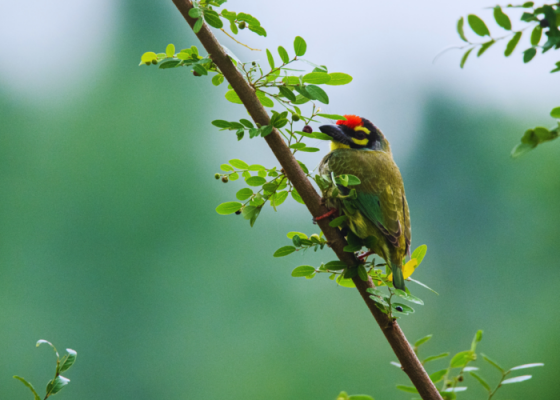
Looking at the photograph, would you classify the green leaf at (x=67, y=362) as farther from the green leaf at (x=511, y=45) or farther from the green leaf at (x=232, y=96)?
the green leaf at (x=511, y=45)

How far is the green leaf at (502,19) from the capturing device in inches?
27.1

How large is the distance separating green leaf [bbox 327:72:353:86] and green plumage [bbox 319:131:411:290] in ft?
0.96

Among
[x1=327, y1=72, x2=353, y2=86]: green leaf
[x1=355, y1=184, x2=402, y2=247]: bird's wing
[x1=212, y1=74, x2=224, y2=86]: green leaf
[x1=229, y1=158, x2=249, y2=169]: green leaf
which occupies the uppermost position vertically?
[x1=212, y1=74, x2=224, y2=86]: green leaf

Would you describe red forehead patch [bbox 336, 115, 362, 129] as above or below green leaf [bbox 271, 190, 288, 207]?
above

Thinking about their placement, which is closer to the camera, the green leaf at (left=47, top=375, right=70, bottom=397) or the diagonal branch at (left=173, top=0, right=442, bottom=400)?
the green leaf at (left=47, top=375, right=70, bottom=397)

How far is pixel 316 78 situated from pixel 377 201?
24.4 inches

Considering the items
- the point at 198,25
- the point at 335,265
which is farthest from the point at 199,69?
the point at 335,265

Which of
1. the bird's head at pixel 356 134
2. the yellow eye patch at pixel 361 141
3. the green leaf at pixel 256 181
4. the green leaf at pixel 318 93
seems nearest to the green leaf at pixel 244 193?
the green leaf at pixel 256 181

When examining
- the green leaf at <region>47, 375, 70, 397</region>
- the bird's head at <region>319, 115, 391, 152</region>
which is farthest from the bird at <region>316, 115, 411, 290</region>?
the green leaf at <region>47, 375, 70, 397</region>

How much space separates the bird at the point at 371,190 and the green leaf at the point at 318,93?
254 millimetres

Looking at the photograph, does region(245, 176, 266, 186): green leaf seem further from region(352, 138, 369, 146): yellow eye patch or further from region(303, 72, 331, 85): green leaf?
region(352, 138, 369, 146): yellow eye patch

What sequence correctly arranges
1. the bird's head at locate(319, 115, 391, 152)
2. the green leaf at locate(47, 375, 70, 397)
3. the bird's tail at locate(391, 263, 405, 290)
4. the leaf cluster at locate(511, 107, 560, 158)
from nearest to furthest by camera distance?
1. the leaf cluster at locate(511, 107, 560, 158)
2. the green leaf at locate(47, 375, 70, 397)
3. the bird's tail at locate(391, 263, 405, 290)
4. the bird's head at locate(319, 115, 391, 152)

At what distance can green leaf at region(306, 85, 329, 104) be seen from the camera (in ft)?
3.26

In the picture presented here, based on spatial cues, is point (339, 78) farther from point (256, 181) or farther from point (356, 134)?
point (356, 134)
